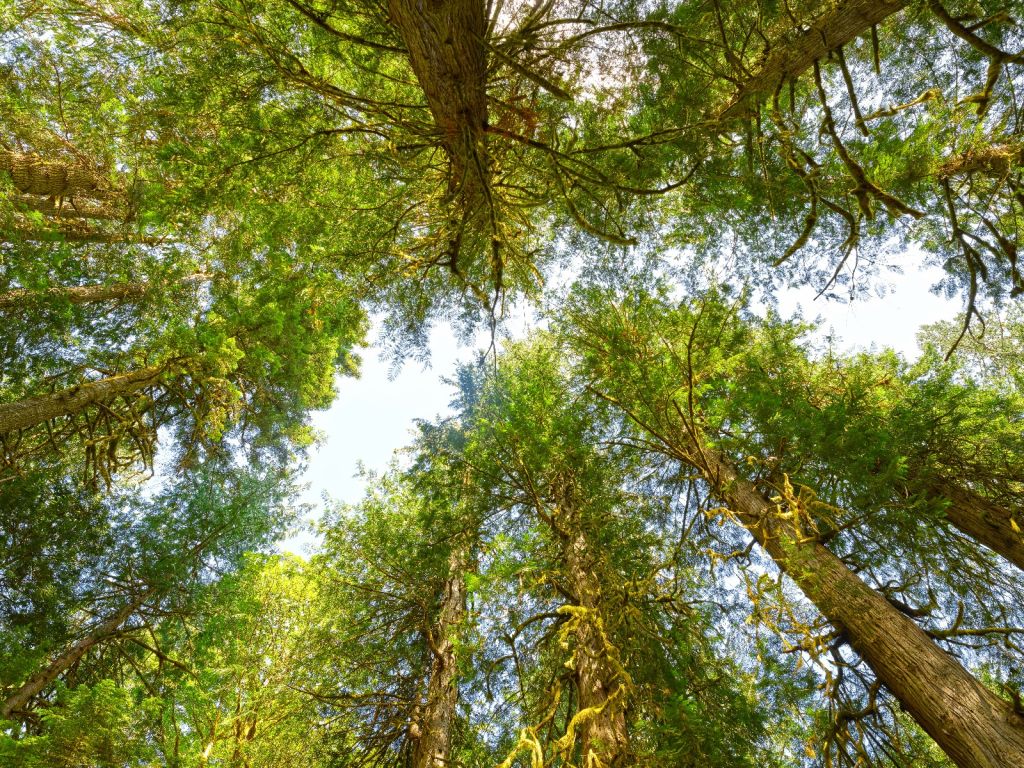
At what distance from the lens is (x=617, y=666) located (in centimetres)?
308

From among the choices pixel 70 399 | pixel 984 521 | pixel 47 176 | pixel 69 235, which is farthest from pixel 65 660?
pixel 984 521

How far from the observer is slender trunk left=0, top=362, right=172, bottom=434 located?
470 centimetres

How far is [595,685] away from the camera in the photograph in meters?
3.51

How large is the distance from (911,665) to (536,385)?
3.76 metres

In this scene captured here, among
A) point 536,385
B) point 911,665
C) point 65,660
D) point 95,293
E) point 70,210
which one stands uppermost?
point 70,210

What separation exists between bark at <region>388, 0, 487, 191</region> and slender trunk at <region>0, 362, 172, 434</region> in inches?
179

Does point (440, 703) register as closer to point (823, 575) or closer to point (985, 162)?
point (823, 575)

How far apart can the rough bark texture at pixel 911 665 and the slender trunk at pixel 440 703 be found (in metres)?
2.60

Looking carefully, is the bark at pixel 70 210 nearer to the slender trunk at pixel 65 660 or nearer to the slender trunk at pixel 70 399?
the slender trunk at pixel 70 399

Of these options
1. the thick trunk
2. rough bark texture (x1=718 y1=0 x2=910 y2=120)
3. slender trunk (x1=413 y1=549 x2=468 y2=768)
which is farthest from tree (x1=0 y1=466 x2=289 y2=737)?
rough bark texture (x1=718 y1=0 x2=910 y2=120)

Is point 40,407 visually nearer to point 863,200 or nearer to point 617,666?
point 617,666

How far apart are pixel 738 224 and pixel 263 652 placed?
7.24 metres

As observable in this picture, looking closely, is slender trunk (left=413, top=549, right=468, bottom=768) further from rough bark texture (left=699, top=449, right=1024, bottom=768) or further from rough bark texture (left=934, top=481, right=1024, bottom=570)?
rough bark texture (left=934, top=481, right=1024, bottom=570)

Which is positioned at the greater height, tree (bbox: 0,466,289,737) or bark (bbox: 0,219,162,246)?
bark (bbox: 0,219,162,246)
